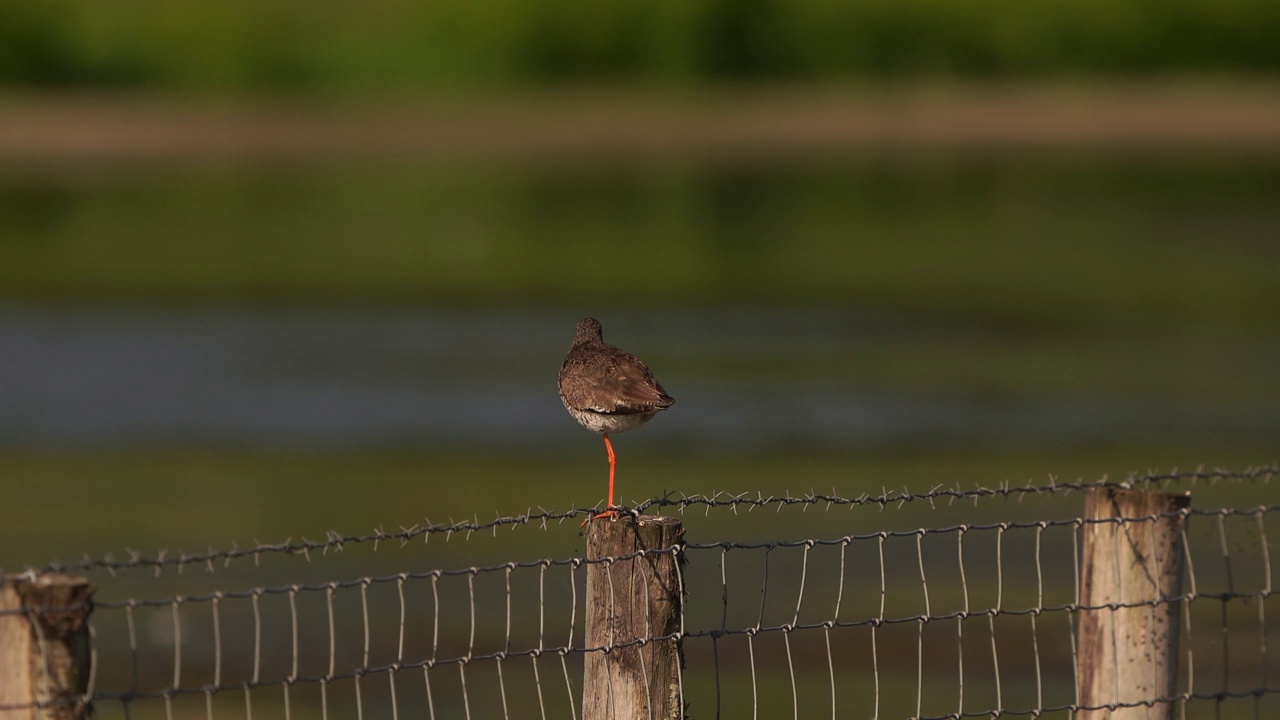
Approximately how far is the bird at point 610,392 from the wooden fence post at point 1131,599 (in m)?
1.51

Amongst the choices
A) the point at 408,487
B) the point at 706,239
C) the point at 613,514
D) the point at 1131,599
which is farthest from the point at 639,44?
the point at 613,514

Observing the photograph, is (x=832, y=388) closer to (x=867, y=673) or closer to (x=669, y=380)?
(x=669, y=380)

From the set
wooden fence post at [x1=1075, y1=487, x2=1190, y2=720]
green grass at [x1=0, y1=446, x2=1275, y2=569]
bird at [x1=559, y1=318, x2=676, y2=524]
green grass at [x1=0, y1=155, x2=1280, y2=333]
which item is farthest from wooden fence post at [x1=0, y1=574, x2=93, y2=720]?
green grass at [x1=0, y1=155, x2=1280, y2=333]

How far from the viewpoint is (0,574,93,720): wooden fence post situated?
4.73 m

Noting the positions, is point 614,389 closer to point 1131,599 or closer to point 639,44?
point 1131,599

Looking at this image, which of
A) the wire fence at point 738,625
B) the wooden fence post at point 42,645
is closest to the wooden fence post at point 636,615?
the wooden fence post at point 42,645

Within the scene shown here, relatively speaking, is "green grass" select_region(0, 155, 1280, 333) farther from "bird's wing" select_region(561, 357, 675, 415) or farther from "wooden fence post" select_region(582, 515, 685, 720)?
"wooden fence post" select_region(582, 515, 685, 720)

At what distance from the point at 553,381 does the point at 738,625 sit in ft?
32.4

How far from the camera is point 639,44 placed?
6197 cm

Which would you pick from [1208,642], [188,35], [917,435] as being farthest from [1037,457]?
[188,35]

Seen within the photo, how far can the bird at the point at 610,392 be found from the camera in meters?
7.20

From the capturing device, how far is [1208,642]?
41.6 feet

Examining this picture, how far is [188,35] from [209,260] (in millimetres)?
28168

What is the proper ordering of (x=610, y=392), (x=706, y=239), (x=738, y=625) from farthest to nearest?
(x=706, y=239) → (x=738, y=625) → (x=610, y=392)
